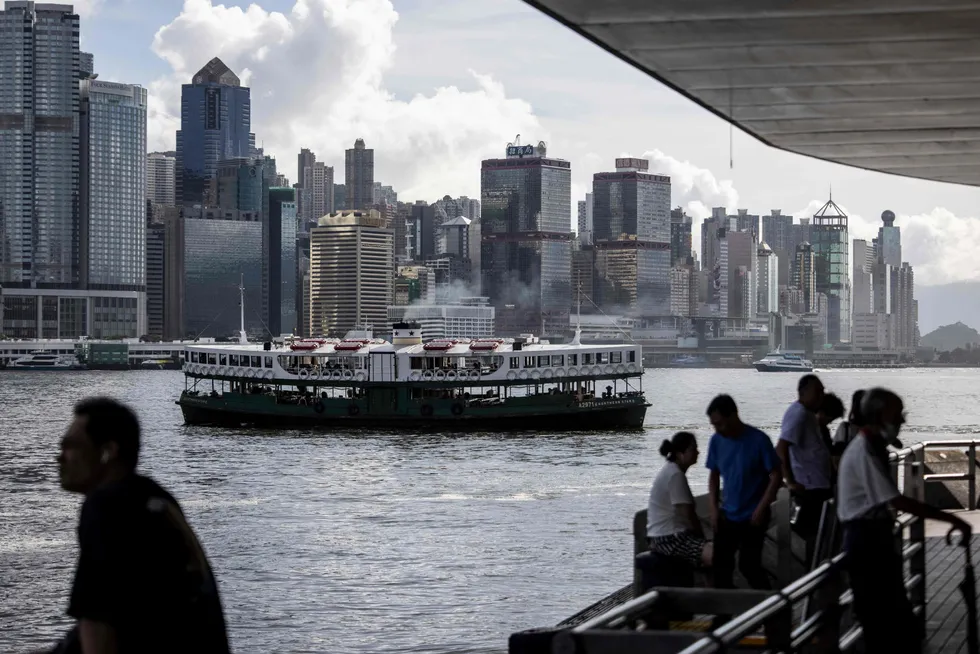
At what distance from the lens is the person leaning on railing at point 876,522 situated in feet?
22.9

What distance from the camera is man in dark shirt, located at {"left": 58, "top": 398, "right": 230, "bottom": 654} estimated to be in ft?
12.6

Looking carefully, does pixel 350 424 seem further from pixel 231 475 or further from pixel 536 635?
pixel 536 635

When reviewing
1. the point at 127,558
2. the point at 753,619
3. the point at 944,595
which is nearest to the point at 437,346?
the point at 944,595

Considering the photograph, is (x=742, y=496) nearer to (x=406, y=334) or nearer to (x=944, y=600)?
(x=944, y=600)

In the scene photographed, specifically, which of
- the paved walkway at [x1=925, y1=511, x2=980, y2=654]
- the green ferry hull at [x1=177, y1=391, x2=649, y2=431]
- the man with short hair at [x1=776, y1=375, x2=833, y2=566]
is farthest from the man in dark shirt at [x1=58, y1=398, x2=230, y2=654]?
the green ferry hull at [x1=177, y1=391, x2=649, y2=431]

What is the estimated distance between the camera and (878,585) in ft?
23.2

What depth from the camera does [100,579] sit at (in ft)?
12.6

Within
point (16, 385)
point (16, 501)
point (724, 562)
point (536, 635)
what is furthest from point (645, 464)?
point (16, 385)

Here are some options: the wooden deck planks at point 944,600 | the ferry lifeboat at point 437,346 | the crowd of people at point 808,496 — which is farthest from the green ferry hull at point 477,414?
the crowd of people at point 808,496

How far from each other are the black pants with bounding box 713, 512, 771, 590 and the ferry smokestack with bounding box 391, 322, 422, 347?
7186 centimetres

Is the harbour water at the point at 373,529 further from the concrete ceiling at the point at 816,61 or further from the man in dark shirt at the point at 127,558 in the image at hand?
the man in dark shirt at the point at 127,558

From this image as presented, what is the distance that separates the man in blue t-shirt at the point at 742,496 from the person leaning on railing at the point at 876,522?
2.01 meters

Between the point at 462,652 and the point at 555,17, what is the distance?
14913 mm

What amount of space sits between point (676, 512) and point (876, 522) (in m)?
2.21
